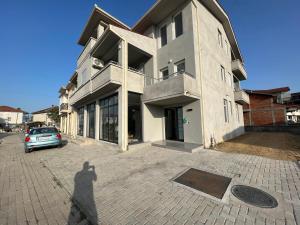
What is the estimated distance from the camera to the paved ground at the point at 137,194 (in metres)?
2.81

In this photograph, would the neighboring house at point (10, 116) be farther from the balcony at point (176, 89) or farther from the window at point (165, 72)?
the balcony at point (176, 89)

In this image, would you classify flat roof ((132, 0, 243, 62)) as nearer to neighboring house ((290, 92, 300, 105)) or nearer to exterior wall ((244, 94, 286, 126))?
exterior wall ((244, 94, 286, 126))

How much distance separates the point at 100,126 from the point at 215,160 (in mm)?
9600

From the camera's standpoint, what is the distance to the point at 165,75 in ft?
37.4

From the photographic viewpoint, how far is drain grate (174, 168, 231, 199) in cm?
380

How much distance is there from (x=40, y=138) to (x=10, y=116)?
72201mm

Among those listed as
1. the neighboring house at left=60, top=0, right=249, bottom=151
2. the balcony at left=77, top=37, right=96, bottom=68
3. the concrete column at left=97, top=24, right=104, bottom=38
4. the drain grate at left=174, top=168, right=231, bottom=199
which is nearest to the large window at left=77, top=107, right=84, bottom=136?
the neighboring house at left=60, top=0, right=249, bottom=151

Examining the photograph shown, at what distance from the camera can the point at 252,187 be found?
3953mm

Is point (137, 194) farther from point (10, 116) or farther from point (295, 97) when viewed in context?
point (10, 116)

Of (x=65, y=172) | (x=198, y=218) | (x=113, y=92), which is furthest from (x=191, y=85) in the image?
(x=65, y=172)

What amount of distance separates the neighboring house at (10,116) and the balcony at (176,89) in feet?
243

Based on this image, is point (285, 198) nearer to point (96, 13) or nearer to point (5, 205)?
point (5, 205)

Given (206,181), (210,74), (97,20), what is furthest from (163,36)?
(206,181)

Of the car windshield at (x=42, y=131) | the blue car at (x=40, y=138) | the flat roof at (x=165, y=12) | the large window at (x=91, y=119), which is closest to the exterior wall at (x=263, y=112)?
the flat roof at (x=165, y=12)
